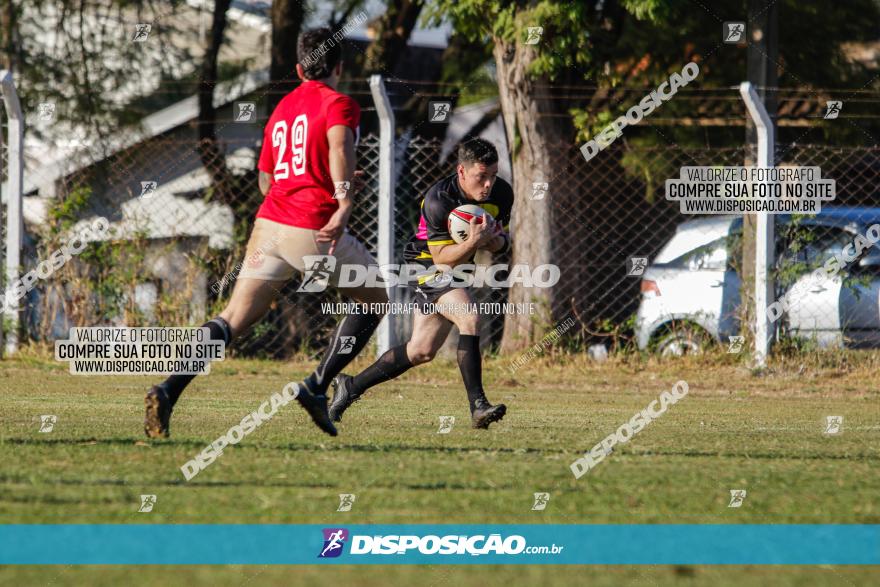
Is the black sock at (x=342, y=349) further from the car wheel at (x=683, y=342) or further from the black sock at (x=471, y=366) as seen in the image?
the car wheel at (x=683, y=342)

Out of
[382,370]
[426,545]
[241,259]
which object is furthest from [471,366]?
[241,259]

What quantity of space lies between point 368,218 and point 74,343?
2999mm

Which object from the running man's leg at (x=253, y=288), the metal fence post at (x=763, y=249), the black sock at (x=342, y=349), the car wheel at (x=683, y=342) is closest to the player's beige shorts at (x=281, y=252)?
the running man's leg at (x=253, y=288)

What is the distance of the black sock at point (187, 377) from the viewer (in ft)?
20.3

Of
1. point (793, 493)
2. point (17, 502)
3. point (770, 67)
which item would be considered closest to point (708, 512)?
point (793, 493)

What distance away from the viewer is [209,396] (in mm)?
9633

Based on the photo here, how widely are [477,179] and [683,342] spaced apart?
17.4ft

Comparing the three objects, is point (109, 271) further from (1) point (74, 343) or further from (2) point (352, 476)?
(2) point (352, 476)

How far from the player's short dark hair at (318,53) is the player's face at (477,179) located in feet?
3.54

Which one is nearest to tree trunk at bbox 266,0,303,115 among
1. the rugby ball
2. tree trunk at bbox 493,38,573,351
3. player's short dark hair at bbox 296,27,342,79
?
tree trunk at bbox 493,38,573,351

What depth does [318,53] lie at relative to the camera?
6637mm

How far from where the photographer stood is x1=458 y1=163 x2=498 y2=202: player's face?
7395 millimetres

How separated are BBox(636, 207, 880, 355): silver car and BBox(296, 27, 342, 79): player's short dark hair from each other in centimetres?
624

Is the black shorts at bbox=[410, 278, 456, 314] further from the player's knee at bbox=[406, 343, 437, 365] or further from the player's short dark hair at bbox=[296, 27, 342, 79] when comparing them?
the player's short dark hair at bbox=[296, 27, 342, 79]
